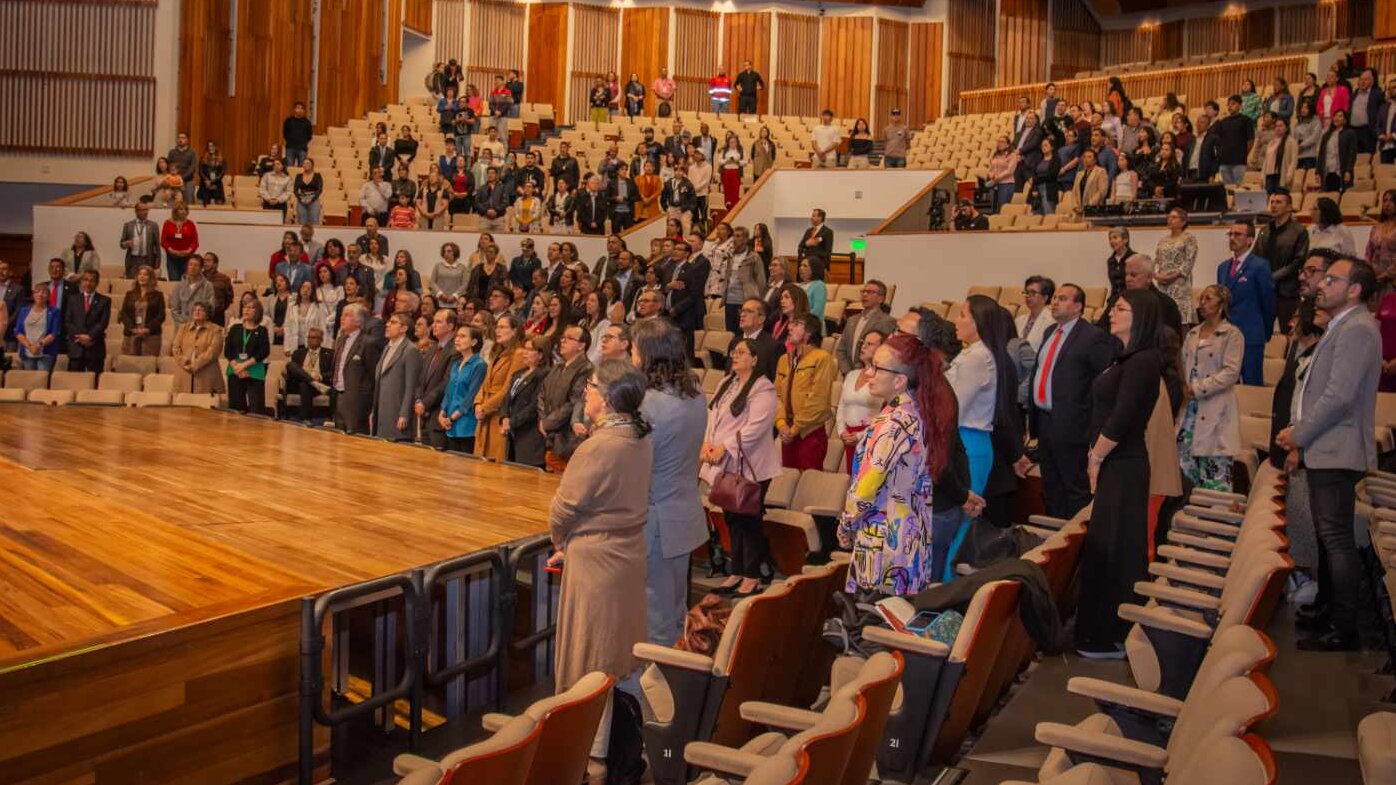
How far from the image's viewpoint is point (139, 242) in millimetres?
11812

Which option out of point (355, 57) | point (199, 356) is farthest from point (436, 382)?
point (355, 57)

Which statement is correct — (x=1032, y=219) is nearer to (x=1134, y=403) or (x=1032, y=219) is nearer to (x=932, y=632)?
(x=1134, y=403)

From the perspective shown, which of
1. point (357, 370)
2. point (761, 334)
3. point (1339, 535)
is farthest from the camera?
point (357, 370)

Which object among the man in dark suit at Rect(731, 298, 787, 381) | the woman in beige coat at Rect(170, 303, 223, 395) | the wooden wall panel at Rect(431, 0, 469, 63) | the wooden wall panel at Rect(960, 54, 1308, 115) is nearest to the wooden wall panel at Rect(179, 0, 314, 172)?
the wooden wall panel at Rect(431, 0, 469, 63)

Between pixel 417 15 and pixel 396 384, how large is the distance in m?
13.9

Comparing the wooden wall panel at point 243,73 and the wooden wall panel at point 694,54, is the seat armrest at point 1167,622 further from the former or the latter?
the wooden wall panel at point 694,54

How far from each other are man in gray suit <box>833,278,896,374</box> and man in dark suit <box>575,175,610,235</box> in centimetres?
606

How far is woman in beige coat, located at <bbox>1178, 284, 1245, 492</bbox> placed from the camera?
17.1 ft

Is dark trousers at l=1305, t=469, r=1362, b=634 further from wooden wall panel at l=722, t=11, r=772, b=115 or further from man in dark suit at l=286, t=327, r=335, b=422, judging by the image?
wooden wall panel at l=722, t=11, r=772, b=115

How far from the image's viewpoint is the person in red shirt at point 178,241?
11.7m

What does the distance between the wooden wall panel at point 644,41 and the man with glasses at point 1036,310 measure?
14.9 m

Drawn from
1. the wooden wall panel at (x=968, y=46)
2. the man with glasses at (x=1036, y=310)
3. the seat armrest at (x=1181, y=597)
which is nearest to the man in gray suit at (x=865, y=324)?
the man with glasses at (x=1036, y=310)

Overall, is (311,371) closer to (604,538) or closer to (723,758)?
(604,538)

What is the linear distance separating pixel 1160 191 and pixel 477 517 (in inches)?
270
